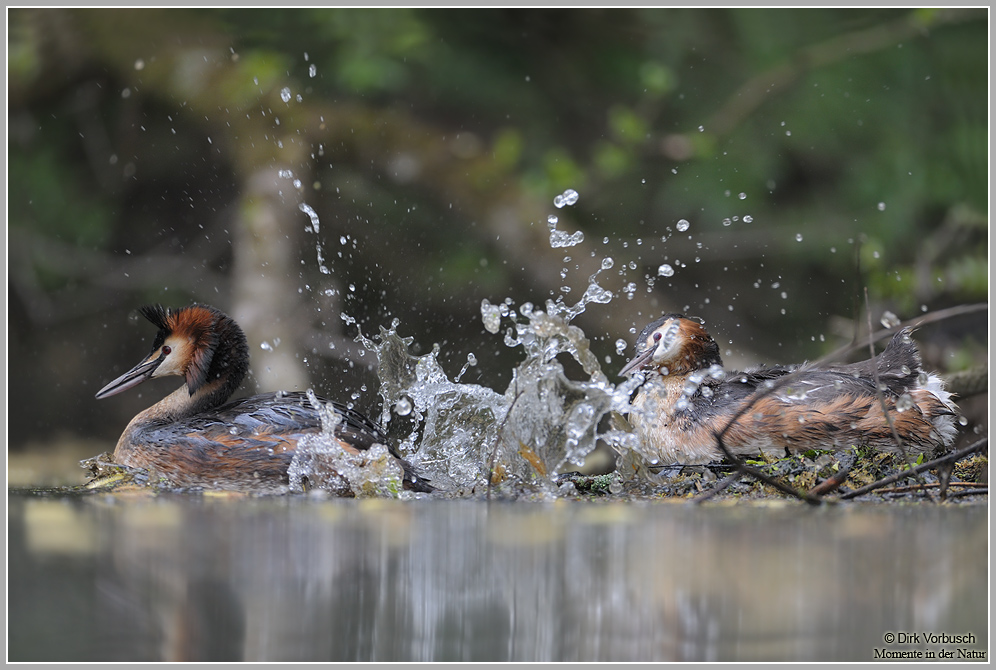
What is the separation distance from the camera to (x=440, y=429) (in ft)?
14.6

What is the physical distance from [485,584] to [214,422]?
2.25 m

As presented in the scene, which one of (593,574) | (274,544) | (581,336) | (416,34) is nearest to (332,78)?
(416,34)

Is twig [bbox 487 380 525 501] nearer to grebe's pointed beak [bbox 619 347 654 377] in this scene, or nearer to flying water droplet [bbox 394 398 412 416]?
flying water droplet [bbox 394 398 412 416]

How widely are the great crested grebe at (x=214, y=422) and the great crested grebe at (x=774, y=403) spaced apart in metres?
1.28

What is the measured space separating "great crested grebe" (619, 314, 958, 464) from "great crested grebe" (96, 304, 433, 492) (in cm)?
128

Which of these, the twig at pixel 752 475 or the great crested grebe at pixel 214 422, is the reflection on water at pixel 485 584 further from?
the great crested grebe at pixel 214 422

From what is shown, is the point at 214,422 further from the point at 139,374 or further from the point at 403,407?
the point at 403,407

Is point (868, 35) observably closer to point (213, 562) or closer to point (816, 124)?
point (816, 124)

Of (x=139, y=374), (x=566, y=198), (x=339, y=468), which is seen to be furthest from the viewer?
(x=566, y=198)

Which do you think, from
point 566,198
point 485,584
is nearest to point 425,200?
point 566,198

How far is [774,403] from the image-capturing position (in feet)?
14.2

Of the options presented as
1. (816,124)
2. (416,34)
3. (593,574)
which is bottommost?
(593,574)

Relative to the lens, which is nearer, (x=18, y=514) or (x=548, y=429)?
(x=18, y=514)

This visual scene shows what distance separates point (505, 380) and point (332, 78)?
7.74ft
